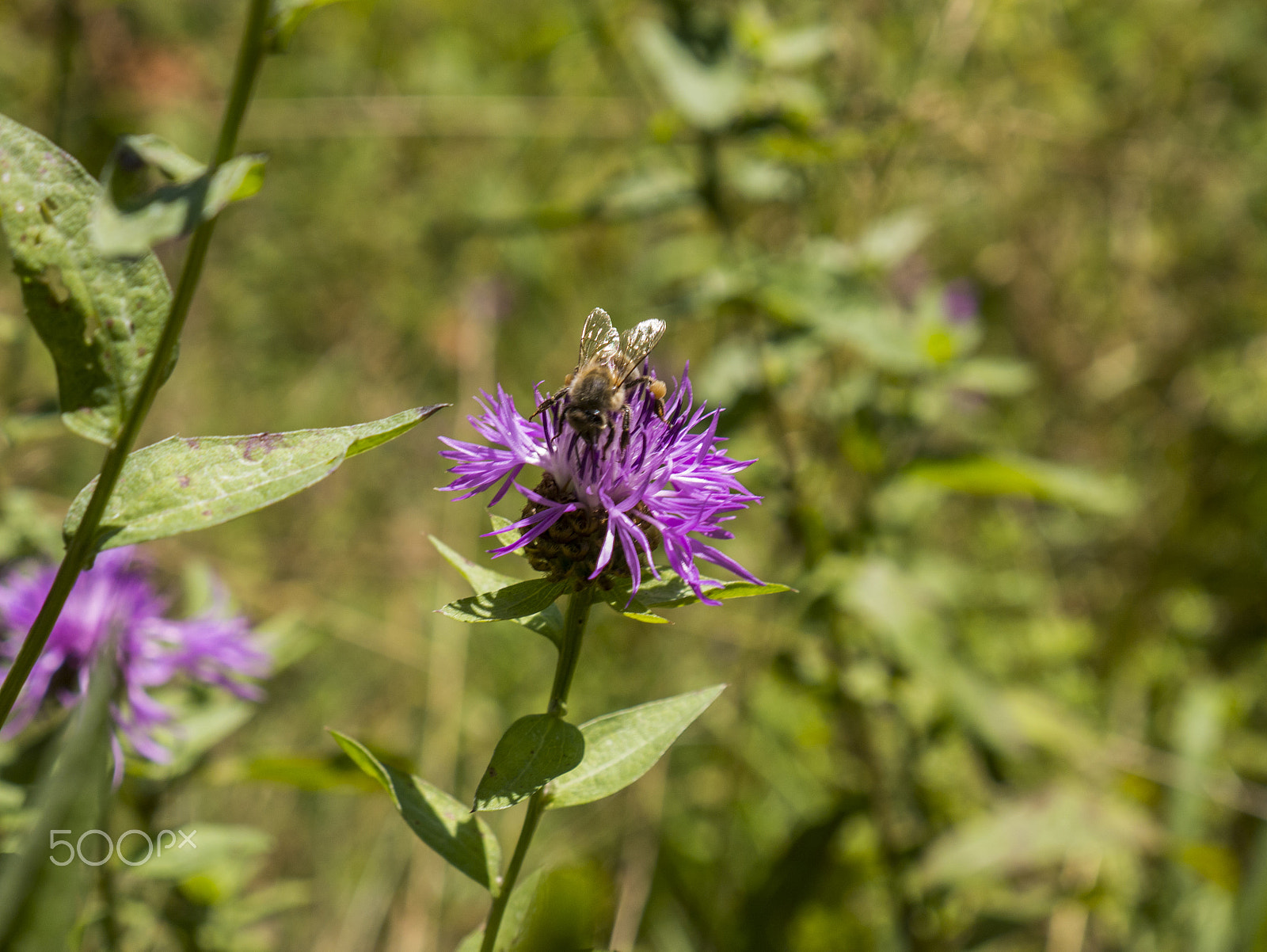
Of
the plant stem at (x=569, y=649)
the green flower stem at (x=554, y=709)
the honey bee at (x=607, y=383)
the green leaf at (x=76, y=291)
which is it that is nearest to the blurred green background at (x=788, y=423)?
the green flower stem at (x=554, y=709)

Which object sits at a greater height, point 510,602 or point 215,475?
point 215,475

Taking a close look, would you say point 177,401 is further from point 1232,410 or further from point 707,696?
point 1232,410

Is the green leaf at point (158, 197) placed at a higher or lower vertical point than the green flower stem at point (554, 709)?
higher

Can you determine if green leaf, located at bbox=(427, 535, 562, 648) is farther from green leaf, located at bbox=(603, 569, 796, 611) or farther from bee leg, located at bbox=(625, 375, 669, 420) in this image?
bee leg, located at bbox=(625, 375, 669, 420)

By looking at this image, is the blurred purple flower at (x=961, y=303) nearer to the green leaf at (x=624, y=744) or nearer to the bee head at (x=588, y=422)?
the bee head at (x=588, y=422)

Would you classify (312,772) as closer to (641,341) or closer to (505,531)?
(505,531)

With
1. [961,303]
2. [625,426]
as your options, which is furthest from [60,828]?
[961,303]

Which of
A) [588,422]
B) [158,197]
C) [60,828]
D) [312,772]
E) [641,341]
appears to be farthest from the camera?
[312,772]
